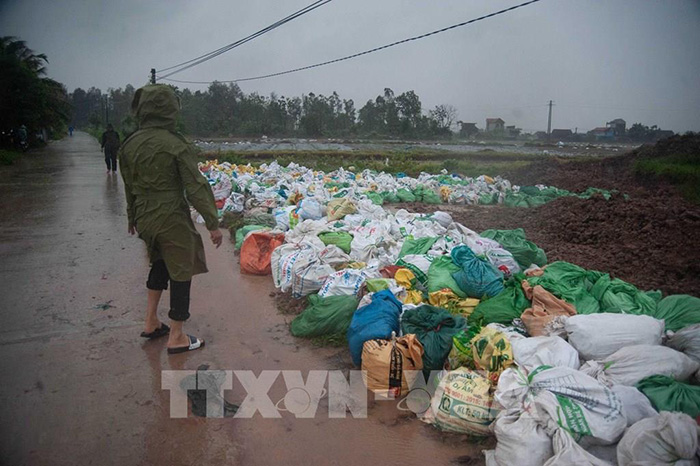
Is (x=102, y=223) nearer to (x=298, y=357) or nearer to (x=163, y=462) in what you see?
(x=298, y=357)

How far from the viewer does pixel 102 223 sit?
310 inches

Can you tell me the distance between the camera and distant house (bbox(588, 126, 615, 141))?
39.6 m

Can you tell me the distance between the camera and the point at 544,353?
288 cm

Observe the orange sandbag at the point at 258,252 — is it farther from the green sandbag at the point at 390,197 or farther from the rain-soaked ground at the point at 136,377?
the green sandbag at the point at 390,197

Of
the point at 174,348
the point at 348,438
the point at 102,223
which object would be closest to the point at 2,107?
the point at 102,223

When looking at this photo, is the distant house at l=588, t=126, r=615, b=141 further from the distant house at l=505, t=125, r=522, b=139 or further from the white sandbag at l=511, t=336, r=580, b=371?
the white sandbag at l=511, t=336, r=580, b=371

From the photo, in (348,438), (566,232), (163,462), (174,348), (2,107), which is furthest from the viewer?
(2,107)

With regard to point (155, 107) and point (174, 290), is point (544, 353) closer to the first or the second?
point (174, 290)

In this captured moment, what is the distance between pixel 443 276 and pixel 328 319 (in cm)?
107

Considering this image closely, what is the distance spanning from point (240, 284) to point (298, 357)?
6.01ft

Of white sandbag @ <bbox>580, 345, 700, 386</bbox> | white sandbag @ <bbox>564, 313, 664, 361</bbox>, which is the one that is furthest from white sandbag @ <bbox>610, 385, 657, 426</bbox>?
white sandbag @ <bbox>564, 313, 664, 361</bbox>

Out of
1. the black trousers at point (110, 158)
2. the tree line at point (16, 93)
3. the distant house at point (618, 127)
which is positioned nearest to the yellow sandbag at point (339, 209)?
the black trousers at point (110, 158)

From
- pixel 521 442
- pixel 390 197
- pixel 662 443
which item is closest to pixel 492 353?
pixel 521 442

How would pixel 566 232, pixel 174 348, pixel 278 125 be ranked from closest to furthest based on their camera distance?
pixel 174 348
pixel 566 232
pixel 278 125
